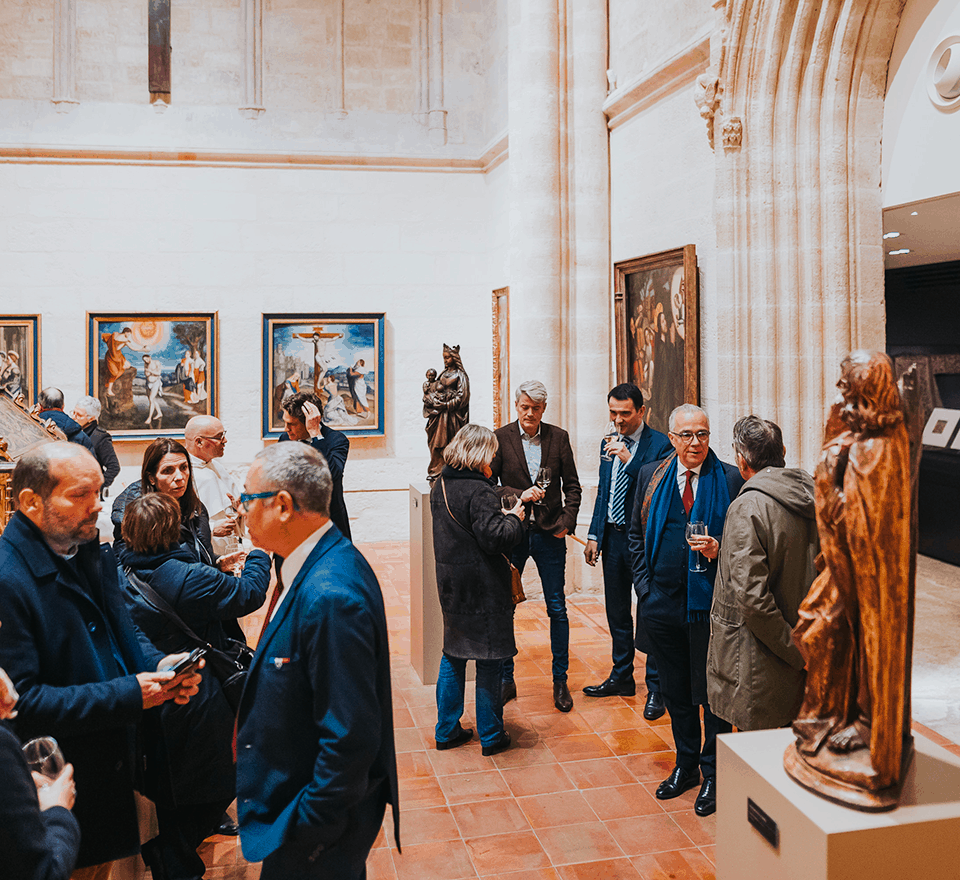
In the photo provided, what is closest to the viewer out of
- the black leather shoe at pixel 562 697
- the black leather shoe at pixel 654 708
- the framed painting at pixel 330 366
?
the black leather shoe at pixel 654 708

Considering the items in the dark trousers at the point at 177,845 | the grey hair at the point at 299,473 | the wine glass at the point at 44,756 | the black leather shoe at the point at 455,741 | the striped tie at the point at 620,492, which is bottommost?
the black leather shoe at the point at 455,741

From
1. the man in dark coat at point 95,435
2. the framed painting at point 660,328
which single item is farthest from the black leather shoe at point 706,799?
the man in dark coat at point 95,435

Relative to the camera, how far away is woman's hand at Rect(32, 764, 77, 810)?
186cm

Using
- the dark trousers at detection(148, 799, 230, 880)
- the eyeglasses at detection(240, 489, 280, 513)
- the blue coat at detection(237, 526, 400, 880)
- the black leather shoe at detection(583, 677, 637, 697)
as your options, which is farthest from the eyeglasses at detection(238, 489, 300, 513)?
the black leather shoe at detection(583, 677, 637, 697)

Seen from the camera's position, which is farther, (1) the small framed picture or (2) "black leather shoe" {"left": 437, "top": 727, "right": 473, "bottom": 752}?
(1) the small framed picture

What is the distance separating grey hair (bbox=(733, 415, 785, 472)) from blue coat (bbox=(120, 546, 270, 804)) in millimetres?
2028

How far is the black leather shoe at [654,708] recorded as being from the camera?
5297 mm

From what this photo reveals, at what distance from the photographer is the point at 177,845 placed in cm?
338

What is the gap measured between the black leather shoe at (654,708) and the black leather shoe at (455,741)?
1.08 m

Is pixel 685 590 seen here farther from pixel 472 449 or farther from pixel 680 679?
pixel 472 449

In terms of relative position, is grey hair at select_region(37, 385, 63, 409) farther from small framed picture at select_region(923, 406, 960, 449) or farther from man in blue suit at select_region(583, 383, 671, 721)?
small framed picture at select_region(923, 406, 960, 449)

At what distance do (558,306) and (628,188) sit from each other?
1279 mm

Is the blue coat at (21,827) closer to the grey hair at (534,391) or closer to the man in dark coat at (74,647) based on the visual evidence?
the man in dark coat at (74,647)

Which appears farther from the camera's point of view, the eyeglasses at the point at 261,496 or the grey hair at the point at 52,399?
the grey hair at the point at 52,399
